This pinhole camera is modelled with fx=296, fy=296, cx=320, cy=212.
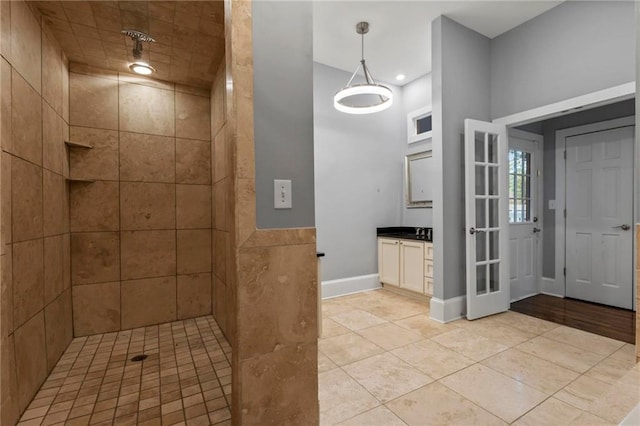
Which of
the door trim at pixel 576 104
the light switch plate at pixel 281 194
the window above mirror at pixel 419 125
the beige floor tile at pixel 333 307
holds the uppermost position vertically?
the window above mirror at pixel 419 125

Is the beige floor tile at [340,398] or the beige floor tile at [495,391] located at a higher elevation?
the beige floor tile at [495,391]

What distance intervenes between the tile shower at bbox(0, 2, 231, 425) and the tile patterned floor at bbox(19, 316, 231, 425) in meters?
0.02

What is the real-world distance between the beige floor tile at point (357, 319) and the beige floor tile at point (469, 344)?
62cm

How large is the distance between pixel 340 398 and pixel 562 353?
1.85m

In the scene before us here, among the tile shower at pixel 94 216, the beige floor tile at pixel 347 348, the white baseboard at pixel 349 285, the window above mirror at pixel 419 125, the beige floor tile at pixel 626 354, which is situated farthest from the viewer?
the window above mirror at pixel 419 125

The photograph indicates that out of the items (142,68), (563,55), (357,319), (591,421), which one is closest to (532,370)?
(357,319)

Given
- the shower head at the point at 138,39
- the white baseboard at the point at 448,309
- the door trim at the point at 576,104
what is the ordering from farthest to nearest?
1. the white baseboard at the point at 448,309
2. the door trim at the point at 576,104
3. the shower head at the point at 138,39

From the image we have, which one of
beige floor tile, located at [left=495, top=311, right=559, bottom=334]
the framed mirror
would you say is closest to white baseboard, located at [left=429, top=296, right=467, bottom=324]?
beige floor tile, located at [left=495, top=311, right=559, bottom=334]

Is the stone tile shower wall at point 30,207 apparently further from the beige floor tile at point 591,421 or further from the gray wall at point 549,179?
the gray wall at point 549,179

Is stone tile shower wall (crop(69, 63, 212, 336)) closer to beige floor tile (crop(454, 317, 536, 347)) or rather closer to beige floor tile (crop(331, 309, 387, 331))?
beige floor tile (crop(331, 309, 387, 331))

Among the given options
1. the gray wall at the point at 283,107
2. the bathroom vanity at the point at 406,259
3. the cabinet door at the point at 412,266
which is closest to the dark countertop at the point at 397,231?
the bathroom vanity at the point at 406,259

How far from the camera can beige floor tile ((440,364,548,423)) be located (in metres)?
1.70

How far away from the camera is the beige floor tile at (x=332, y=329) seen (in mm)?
2771

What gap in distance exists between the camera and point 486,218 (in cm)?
321
